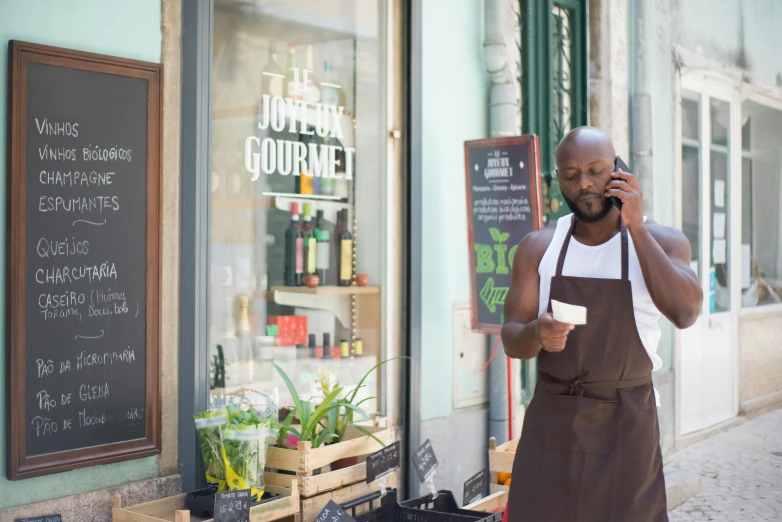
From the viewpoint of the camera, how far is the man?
8.92 ft

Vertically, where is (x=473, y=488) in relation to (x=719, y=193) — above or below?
below

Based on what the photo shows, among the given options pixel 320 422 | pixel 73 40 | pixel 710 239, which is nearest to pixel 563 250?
pixel 320 422

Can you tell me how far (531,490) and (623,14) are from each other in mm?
5482

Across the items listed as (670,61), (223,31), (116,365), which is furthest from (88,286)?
(670,61)

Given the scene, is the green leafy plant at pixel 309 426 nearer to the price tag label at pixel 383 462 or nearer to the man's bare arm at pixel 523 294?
the price tag label at pixel 383 462

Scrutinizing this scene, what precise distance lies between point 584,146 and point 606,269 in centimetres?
39

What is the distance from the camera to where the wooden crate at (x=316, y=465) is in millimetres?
4008

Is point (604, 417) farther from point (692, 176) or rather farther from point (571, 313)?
point (692, 176)

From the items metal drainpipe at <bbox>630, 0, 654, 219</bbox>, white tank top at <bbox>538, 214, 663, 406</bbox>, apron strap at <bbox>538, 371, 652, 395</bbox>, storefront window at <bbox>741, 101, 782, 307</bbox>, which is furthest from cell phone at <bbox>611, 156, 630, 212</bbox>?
storefront window at <bbox>741, 101, 782, 307</bbox>

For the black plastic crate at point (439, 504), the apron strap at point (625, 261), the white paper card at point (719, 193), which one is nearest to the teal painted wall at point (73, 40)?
the black plastic crate at point (439, 504)

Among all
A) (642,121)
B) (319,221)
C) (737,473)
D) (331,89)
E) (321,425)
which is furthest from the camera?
(642,121)

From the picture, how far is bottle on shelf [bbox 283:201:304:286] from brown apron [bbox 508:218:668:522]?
2.47 meters

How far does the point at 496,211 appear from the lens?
5.20 meters

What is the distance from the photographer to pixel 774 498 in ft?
21.3
